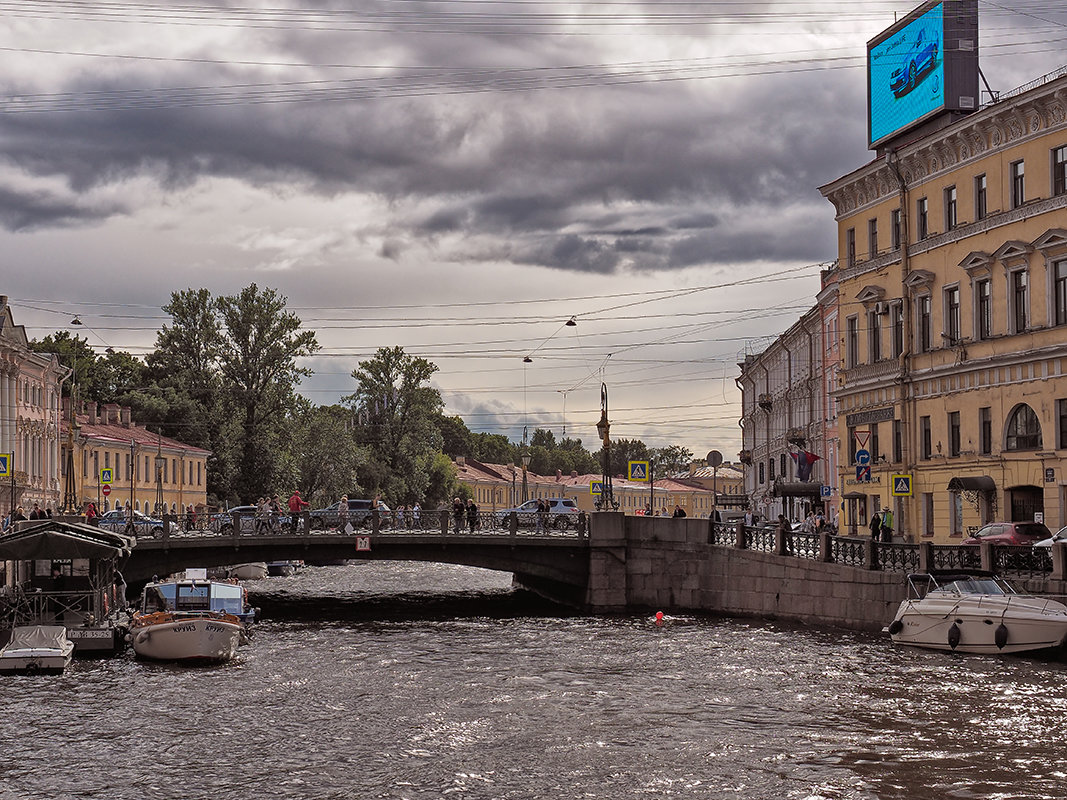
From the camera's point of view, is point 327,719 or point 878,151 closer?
point 327,719

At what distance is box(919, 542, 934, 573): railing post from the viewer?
3431 cm

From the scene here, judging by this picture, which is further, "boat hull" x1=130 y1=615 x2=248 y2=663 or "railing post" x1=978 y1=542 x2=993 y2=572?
"boat hull" x1=130 y1=615 x2=248 y2=663

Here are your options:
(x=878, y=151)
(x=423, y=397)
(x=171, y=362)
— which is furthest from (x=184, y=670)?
(x=423, y=397)

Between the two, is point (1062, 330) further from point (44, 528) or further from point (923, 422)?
point (44, 528)

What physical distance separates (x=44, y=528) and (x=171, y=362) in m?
53.8

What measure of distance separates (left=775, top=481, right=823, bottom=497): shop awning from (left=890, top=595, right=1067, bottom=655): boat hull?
23.9m

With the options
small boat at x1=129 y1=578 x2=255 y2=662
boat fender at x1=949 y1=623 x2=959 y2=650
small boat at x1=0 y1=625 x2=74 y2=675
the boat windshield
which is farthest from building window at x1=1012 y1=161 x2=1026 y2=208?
small boat at x1=0 y1=625 x2=74 y2=675

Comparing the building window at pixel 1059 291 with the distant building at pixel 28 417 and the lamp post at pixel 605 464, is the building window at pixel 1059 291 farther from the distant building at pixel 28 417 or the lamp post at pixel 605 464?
the distant building at pixel 28 417

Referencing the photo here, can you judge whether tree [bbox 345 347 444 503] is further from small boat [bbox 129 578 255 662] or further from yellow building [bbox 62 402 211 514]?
small boat [bbox 129 578 255 662]

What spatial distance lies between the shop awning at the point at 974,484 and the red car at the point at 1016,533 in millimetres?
4988

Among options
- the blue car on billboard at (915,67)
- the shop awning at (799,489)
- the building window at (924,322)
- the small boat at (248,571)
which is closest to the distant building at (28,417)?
the small boat at (248,571)

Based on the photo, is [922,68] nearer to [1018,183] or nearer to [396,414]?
[1018,183]

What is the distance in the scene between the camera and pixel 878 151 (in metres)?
52.0

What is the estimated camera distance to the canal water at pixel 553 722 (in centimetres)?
2022
